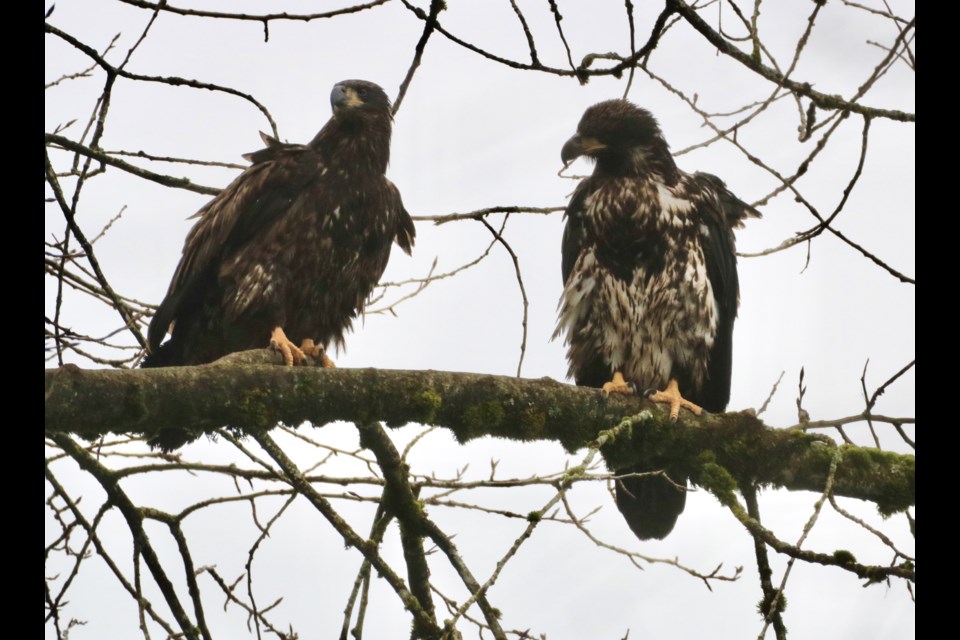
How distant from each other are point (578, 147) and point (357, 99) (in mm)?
1195

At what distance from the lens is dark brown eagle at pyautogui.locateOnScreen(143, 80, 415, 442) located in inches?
209

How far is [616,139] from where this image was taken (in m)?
5.96

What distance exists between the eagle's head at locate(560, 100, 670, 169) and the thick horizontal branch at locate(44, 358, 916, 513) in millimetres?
1761

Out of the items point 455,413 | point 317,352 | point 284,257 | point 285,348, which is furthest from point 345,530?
point 284,257

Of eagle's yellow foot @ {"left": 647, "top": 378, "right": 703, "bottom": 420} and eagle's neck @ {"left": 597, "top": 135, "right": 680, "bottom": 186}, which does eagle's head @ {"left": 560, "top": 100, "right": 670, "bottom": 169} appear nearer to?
eagle's neck @ {"left": 597, "top": 135, "right": 680, "bottom": 186}

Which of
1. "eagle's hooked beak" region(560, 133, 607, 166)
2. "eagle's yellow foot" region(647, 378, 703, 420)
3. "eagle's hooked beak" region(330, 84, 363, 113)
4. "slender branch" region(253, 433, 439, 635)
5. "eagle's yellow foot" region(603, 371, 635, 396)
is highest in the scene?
"eagle's hooked beak" region(330, 84, 363, 113)

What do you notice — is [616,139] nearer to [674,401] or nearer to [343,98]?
[343,98]

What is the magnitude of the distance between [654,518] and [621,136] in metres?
2.02

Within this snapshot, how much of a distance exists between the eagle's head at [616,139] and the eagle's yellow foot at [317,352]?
1.73 m

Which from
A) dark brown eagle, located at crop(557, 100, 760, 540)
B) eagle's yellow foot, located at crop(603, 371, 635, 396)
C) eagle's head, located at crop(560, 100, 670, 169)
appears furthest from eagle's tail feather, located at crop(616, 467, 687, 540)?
eagle's head, located at crop(560, 100, 670, 169)

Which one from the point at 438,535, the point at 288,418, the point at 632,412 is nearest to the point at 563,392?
the point at 632,412

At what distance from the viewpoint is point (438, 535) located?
4.30 m

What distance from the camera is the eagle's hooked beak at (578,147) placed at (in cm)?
597
